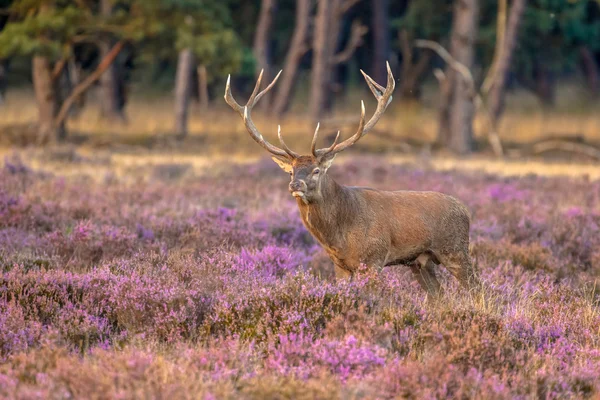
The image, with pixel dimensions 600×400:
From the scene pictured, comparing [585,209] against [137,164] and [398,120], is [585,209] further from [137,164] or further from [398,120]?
[398,120]

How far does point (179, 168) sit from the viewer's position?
17.0 metres

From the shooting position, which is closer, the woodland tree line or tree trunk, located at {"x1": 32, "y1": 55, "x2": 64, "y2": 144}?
the woodland tree line

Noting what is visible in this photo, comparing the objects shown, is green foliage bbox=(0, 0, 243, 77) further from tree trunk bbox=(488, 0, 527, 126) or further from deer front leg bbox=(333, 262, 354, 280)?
deer front leg bbox=(333, 262, 354, 280)

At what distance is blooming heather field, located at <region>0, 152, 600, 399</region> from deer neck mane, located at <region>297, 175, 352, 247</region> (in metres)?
0.35

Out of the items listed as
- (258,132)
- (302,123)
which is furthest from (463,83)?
(258,132)

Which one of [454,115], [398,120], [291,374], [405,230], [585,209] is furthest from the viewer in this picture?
[398,120]

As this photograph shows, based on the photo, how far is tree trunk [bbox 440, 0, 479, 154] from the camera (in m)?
22.7

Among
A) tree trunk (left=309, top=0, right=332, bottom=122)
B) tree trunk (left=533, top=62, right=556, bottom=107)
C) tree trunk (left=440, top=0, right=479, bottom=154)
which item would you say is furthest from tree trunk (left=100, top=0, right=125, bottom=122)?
tree trunk (left=533, top=62, right=556, bottom=107)

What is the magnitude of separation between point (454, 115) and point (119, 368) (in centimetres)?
1927

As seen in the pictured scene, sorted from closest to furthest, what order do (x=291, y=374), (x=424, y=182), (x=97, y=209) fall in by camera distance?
1. (x=291, y=374)
2. (x=97, y=209)
3. (x=424, y=182)

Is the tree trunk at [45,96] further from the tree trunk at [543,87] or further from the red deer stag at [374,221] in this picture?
the tree trunk at [543,87]

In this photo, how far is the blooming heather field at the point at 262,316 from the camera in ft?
17.1

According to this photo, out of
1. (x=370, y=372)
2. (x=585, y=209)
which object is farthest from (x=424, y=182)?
(x=370, y=372)

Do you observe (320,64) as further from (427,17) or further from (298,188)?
(298,188)
